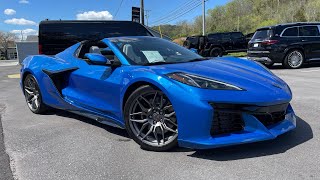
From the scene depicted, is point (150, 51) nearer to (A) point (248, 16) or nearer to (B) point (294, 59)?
(B) point (294, 59)

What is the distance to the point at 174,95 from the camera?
349 centimetres

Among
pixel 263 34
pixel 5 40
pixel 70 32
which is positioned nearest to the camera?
pixel 70 32

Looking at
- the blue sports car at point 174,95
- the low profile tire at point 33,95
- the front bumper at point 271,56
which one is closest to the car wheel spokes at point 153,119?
A: the blue sports car at point 174,95

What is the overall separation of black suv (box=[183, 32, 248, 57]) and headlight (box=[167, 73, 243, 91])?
18.3m

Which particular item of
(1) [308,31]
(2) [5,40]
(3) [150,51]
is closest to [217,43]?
(1) [308,31]

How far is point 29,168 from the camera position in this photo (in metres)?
3.45

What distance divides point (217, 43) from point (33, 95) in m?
18.0

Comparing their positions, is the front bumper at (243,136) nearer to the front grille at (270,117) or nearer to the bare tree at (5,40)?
the front grille at (270,117)

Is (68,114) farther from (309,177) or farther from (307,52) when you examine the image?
(307,52)

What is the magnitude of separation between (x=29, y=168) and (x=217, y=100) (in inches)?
74.9

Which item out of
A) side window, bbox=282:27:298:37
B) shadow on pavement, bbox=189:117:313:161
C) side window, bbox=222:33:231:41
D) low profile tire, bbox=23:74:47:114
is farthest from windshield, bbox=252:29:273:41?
side window, bbox=222:33:231:41

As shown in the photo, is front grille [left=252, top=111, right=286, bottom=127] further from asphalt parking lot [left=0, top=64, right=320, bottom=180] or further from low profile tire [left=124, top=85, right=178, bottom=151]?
low profile tire [left=124, top=85, right=178, bottom=151]

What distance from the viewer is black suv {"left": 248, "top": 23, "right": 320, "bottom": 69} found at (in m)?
12.3

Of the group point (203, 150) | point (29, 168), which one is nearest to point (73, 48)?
point (29, 168)
